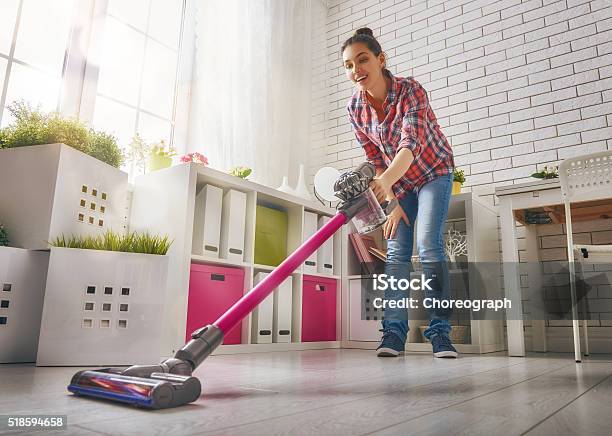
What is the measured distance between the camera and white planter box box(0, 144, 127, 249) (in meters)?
1.47

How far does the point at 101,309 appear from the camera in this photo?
1364mm

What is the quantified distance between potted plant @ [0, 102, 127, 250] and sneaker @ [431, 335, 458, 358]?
1.32 meters

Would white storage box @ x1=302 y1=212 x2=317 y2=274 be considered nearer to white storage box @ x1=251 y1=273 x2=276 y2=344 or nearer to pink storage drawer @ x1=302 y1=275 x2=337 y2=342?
pink storage drawer @ x1=302 y1=275 x2=337 y2=342

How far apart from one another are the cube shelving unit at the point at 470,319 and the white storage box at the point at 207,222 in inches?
37.5

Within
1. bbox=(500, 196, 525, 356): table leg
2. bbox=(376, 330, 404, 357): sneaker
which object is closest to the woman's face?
bbox=(500, 196, 525, 356): table leg

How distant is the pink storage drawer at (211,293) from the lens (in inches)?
79.0

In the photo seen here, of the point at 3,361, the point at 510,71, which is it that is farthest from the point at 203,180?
the point at 510,71

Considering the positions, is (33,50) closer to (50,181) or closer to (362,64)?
(50,181)

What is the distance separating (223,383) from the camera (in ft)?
3.51

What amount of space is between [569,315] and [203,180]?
6.85ft

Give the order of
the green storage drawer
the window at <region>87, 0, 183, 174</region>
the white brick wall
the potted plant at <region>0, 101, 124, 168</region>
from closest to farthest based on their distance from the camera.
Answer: the potted plant at <region>0, 101, 124, 168</region> → the green storage drawer → the window at <region>87, 0, 183, 174</region> → the white brick wall

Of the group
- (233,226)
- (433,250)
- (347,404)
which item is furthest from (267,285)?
(233,226)

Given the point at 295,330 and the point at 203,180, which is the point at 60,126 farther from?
the point at 295,330

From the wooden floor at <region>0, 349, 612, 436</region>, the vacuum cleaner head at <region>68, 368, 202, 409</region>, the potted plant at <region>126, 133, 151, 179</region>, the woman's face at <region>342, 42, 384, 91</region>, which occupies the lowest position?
the wooden floor at <region>0, 349, 612, 436</region>
